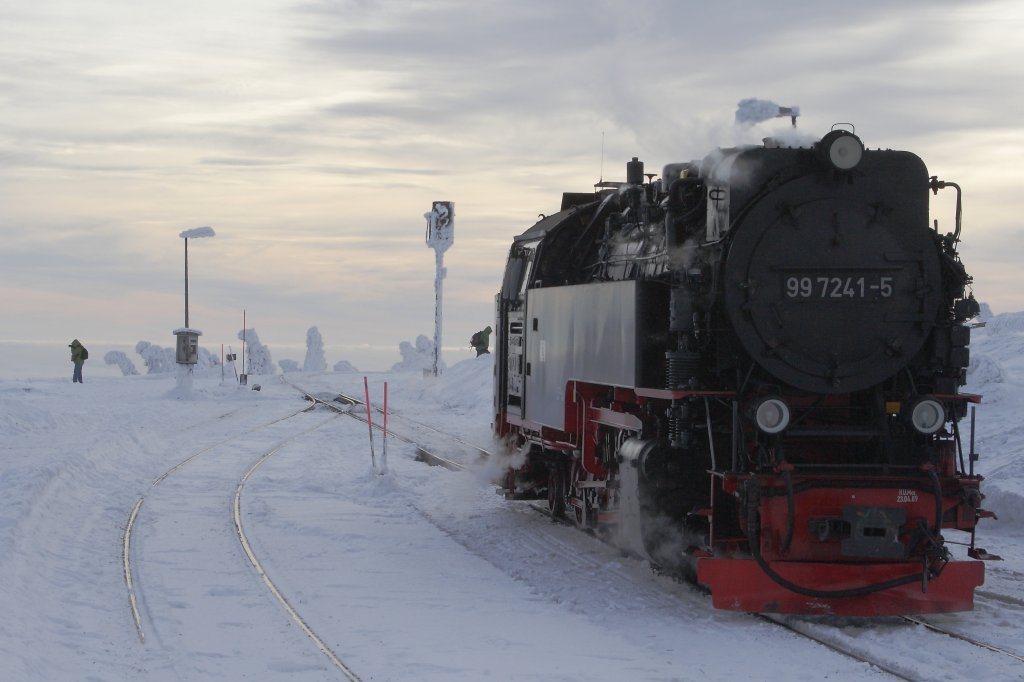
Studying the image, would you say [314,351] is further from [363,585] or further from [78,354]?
[363,585]

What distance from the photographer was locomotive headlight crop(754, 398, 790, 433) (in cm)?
802

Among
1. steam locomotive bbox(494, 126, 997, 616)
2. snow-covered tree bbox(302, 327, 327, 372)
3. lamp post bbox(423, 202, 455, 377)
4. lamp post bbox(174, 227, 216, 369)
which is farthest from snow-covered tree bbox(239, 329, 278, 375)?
steam locomotive bbox(494, 126, 997, 616)

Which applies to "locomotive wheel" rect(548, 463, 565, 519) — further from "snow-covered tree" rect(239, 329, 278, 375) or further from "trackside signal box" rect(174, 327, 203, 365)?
"snow-covered tree" rect(239, 329, 278, 375)

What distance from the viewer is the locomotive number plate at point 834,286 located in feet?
27.1

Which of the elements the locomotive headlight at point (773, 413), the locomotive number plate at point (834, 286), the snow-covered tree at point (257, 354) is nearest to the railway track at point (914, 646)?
the locomotive headlight at point (773, 413)

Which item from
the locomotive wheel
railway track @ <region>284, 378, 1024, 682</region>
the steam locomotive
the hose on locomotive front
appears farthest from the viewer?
the locomotive wheel

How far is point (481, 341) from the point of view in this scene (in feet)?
136

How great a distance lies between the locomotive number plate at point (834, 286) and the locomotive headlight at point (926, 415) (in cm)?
82

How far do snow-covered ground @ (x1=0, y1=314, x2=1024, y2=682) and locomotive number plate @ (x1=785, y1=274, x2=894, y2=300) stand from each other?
2.28 meters

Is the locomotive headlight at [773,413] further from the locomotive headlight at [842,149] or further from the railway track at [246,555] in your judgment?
the railway track at [246,555]

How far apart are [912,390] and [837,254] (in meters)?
1.16

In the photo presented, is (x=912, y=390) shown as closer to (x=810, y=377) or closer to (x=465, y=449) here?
(x=810, y=377)

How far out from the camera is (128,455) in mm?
18906

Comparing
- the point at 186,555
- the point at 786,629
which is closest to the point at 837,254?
the point at 786,629
